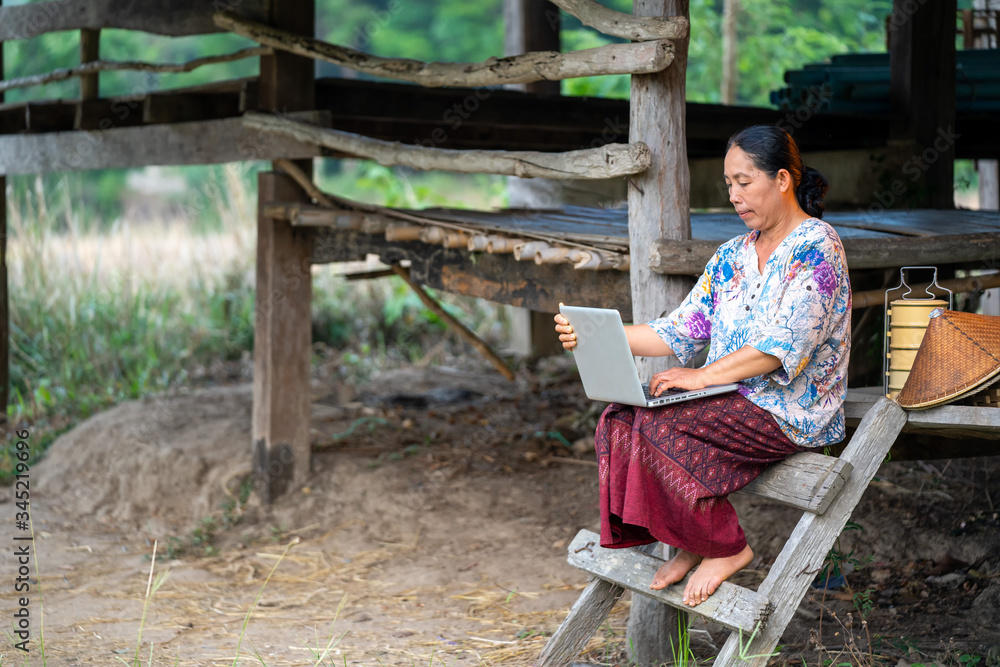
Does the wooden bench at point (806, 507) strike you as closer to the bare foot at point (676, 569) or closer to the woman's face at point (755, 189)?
the bare foot at point (676, 569)

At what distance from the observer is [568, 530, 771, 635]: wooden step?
2598 mm

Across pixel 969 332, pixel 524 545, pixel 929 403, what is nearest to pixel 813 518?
pixel 929 403

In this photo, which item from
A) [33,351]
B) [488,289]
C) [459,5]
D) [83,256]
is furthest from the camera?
[459,5]

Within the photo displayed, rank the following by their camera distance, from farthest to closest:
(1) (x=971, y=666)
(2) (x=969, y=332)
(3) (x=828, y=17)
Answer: (3) (x=828, y=17)
(1) (x=971, y=666)
(2) (x=969, y=332)

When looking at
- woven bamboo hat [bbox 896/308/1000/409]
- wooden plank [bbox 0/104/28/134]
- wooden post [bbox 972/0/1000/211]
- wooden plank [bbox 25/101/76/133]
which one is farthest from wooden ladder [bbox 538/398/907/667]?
wooden post [bbox 972/0/1000/211]

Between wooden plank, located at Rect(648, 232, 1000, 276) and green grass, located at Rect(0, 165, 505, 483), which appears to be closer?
wooden plank, located at Rect(648, 232, 1000, 276)

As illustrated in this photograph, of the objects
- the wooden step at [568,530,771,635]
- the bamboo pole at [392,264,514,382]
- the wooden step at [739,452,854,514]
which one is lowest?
the wooden step at [568,530,771,635]

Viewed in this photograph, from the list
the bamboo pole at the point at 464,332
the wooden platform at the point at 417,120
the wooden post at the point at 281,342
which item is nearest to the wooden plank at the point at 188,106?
the wooden platform at the point at 417,120

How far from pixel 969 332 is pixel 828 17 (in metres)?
17.3

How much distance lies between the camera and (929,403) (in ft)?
8.80

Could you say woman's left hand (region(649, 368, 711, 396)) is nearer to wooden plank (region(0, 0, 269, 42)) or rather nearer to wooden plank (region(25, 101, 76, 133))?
wooden plank (region(0, 0, 269, 42))

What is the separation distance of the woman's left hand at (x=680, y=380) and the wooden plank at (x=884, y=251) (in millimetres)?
552

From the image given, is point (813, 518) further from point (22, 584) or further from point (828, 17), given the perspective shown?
point (828, 17)

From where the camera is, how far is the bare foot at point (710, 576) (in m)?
2.70
